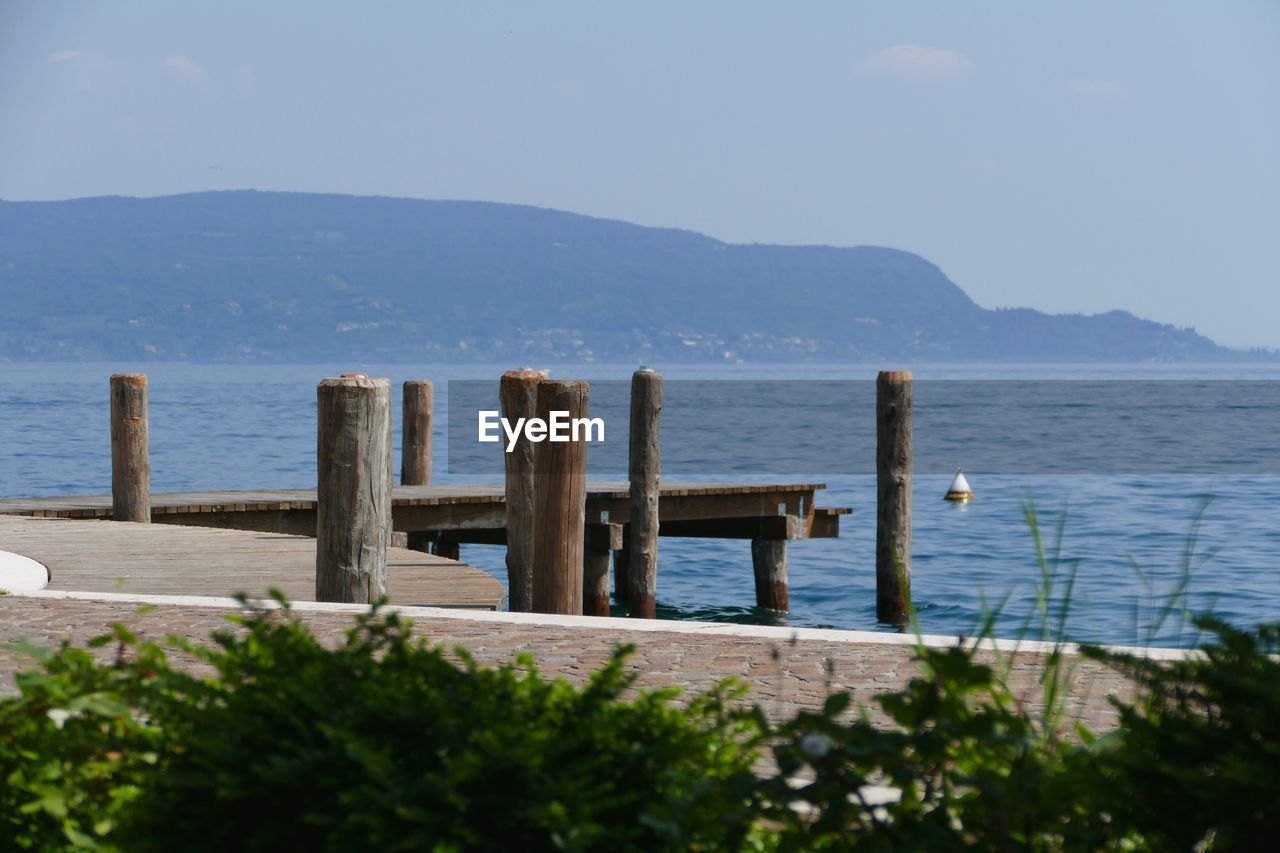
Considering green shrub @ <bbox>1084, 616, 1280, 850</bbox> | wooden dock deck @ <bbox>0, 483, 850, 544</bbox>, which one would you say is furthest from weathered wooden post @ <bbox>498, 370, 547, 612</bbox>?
green shrub @ <bbox>1084, 616, 1280, 850</bbox>

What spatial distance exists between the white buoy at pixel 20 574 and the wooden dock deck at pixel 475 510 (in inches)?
186

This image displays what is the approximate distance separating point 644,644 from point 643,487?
27.0 feet

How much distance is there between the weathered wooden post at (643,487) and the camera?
14.0 meters

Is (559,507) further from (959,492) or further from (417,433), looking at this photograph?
(959,492)

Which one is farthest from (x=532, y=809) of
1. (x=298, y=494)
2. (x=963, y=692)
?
(x=298, y=494)

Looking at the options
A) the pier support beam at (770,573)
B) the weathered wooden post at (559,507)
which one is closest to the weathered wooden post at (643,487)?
the pier support beam at (770,573)

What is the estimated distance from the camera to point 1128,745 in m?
2.71

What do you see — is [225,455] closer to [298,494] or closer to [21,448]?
[21,448]

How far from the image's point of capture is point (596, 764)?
2.69 metres

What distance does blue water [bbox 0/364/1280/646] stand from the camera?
1656 cm

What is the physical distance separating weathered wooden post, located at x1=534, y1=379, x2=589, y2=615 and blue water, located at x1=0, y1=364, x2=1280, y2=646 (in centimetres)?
269

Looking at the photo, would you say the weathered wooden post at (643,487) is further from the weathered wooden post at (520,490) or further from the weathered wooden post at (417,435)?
the weathered wooden post at (417,435)

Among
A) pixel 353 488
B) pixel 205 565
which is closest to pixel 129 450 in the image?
pixel 205 565

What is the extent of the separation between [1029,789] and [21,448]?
51.4 metres
